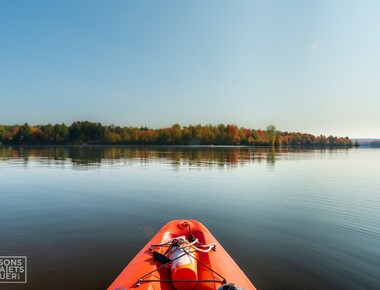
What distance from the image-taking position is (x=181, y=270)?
6.20m

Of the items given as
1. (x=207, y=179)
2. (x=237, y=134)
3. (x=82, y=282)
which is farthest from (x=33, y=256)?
(x=237, y=134)

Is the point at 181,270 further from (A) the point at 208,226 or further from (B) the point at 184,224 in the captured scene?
(A) the point at 208,226

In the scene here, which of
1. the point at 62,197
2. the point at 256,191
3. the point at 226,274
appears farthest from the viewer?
the point at 256,191

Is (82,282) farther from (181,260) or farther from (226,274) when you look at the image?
(226,274)

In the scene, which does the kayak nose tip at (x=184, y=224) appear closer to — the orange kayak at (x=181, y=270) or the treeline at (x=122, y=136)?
the orange kayak at (x=181, y=270)

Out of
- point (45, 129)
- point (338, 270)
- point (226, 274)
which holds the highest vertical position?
point (45, 129)

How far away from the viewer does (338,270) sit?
28.9ft

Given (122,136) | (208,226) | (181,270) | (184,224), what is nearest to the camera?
(181,270)

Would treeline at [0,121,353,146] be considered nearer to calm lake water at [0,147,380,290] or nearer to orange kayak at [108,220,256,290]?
calm lake water at [0,147,380,290]

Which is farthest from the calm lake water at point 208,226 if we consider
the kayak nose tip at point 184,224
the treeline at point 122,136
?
the treeline at point 122,136

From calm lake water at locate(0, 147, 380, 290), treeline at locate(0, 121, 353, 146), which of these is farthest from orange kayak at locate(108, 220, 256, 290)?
treeline at locate(0, 121, 353, 146)

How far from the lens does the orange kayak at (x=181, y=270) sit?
19.1ft

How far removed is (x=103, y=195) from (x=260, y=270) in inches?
530

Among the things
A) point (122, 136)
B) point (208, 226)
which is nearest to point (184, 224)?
point (208, 226)
